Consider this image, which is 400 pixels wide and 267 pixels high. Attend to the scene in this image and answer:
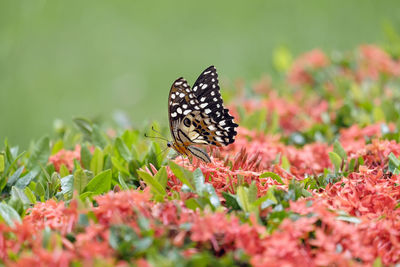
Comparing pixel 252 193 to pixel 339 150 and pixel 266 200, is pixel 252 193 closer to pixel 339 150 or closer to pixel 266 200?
pixel 266 200

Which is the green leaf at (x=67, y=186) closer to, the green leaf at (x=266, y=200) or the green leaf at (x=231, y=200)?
the green leaf at (x=231, y=200)

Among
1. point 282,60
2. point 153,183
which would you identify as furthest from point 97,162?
point 282,60

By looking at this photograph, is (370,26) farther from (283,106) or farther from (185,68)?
(283,106)

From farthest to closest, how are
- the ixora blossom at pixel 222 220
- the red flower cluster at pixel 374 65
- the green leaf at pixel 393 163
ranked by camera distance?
the red flower cluster at pixel 374 65, the green leaf at pixel 393 163, the ixora blossom at pixel 222 220

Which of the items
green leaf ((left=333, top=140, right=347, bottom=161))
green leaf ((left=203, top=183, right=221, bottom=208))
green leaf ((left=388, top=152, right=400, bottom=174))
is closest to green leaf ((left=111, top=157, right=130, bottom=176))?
green leaf ((left=203, top=183, right=221, bottom=208))

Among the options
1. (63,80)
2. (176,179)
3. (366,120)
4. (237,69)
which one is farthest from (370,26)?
(176,179)

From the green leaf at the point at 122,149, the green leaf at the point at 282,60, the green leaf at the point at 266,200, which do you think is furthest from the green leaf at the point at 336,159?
the green leaf at the point at 282,60

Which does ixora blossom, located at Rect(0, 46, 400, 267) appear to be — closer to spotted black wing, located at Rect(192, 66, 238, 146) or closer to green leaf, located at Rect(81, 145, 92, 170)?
green leaf, located at Rect(81, 145, 92, 170)
